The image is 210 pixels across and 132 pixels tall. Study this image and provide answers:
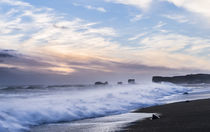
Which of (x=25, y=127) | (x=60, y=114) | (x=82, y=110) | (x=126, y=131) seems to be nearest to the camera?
(x=126, y=131)

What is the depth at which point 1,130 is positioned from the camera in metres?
6.30

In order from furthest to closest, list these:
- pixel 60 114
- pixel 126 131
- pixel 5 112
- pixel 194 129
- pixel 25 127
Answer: pixel 60 114
pixel 5 112
pixel 25 127
pixel 126 131
pixel 194 129

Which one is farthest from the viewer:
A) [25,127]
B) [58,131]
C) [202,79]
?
[202,79]

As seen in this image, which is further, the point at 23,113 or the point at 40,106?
the point at 40,106

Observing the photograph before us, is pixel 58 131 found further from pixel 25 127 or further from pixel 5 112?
pixel 5 112

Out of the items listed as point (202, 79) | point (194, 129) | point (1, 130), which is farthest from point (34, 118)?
point (202, 79)

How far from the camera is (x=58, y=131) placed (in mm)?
6543

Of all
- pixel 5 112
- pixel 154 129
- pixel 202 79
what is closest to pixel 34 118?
pixel 5 112

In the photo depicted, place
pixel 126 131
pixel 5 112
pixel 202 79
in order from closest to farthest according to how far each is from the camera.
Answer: pixel 126 131 < pixel 5 112 < pixel 202 79

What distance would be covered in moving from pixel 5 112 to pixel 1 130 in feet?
5.76

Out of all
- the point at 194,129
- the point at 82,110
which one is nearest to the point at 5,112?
the point at 82,110

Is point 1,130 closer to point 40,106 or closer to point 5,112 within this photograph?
point 5,112

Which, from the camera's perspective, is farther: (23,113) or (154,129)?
(23,113)

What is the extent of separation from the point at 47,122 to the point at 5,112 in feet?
4.29
